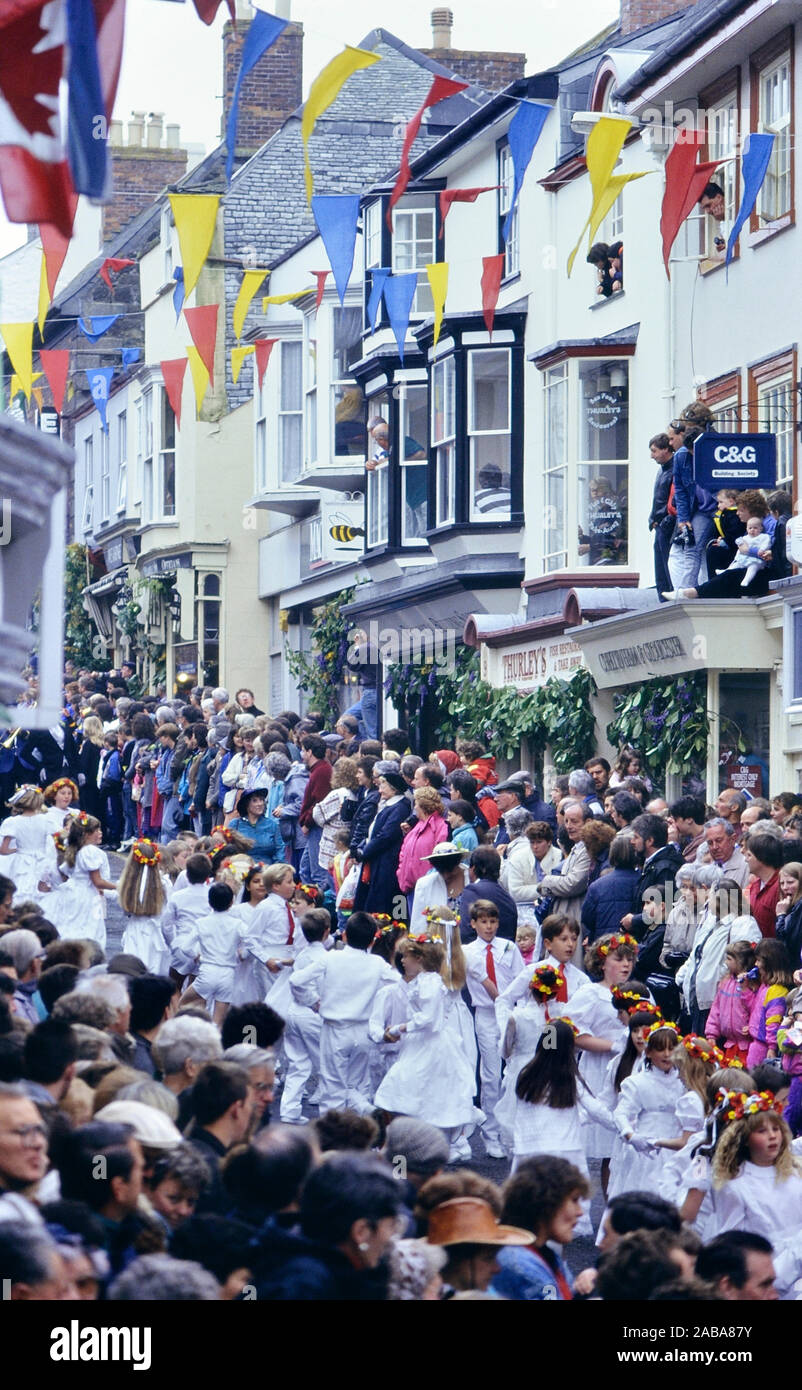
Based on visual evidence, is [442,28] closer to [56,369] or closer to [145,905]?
[56,369]

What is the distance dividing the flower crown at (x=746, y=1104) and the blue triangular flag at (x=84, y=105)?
4221mm

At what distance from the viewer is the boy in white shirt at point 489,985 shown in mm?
12773

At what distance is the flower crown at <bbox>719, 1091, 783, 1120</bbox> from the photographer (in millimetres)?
8680

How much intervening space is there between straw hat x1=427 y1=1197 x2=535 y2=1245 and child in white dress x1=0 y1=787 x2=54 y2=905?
33.7 ft

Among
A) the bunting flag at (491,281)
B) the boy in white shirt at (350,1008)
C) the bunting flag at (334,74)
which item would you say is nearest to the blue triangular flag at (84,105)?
the bunting flag at (334,74)

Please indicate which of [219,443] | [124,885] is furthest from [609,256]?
[219,443]

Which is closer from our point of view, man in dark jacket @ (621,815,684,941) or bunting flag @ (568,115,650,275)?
man in dark jacket @ (621,815,684,941)

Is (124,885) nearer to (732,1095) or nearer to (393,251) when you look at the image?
(732,1095)

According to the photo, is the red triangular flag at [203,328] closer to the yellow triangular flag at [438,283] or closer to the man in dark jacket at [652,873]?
the yellow triangular flag at [438,283]

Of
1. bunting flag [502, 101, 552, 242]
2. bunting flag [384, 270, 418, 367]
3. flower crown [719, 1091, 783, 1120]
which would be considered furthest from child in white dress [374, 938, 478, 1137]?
bunting flag [384, 270, 418, 367]

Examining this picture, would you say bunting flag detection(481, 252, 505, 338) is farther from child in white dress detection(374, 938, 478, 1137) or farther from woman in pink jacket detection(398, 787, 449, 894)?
child in white dress detection(374, 938, 478, 1137)

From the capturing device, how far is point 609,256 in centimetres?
2161

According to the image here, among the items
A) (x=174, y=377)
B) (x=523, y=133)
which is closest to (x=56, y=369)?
(x=174, y=377)
